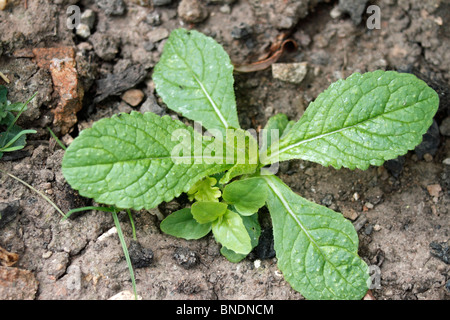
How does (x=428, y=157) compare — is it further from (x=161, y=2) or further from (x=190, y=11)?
(x=161, y=2)

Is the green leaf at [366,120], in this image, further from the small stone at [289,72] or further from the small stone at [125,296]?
the small stone at [125,296]

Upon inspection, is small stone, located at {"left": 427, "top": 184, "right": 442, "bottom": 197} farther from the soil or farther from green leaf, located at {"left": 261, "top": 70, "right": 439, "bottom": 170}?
green leaf, located at {"left": 261, "top": 70, "right": 439, "bottom": 170}

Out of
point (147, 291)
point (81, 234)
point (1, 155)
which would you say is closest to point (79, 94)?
point (1, 155)

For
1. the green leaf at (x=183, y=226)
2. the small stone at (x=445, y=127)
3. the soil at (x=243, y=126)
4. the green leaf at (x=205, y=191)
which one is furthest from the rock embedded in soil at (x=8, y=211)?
the small stone at (x=445, y=127)

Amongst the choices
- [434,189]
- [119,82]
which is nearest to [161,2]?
[119,82]

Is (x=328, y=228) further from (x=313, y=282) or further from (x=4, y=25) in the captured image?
(x=4, y=25)

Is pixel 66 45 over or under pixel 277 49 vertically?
over
